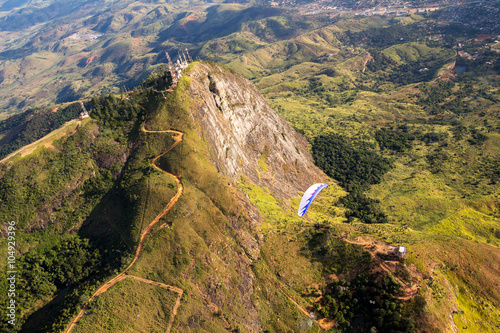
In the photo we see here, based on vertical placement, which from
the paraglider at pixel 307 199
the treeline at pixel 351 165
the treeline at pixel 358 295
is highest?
the paraglider at pixel 307 199

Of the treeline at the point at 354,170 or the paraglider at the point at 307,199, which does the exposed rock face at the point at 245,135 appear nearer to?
the treeline at the point at 354,170

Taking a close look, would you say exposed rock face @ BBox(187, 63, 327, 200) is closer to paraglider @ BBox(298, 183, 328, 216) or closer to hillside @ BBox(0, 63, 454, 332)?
hillside @ BBox(0, 63, 454, 332)

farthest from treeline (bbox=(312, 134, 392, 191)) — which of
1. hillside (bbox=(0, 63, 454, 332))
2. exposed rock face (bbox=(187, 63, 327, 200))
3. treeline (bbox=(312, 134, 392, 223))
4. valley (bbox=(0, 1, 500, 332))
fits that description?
hillside (bbox=(0, 63, 454, 332))

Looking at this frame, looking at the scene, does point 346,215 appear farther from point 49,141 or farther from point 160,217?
point 49,141

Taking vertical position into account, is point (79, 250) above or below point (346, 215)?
above

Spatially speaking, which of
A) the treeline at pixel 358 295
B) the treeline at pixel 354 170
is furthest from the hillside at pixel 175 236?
Result: the treeline at pixel 354 170

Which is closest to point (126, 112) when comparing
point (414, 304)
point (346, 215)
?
point (346, 215)

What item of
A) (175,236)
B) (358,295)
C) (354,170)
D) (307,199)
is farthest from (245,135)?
(354,170)

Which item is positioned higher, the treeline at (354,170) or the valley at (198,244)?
the valley at (198,244)

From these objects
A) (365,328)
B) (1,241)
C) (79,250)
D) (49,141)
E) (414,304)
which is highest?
(49,141)

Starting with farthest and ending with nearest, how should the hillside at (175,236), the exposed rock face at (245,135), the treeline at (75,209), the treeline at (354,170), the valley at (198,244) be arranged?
the treeline at (354,170), the exposed rock face at (245,135), the treeline at (75,209), the hillside at (175,236), the valley at (198,244)
